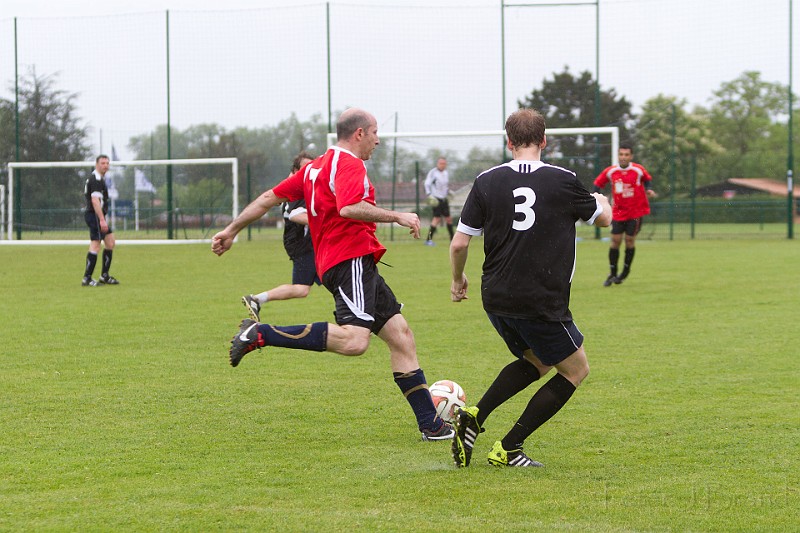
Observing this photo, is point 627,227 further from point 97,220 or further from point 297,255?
point 97,220

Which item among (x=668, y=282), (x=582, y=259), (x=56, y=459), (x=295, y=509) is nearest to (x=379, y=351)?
(x=56, y=459)

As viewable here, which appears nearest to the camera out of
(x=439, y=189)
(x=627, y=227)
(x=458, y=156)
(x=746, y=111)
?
(x=627, y=227)

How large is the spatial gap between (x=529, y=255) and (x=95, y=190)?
1159 cm

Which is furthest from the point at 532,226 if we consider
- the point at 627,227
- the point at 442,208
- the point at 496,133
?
the point at 496,133

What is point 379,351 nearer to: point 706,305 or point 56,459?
point 56,459

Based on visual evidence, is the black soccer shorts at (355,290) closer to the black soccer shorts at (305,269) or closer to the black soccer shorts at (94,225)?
the black soccer shorts at (305,269)

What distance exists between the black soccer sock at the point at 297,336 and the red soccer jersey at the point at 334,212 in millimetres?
432

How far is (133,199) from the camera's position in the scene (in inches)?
1206

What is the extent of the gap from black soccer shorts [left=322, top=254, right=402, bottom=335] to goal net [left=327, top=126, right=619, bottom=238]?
2151 centimetres

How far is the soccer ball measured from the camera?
19.3 feet

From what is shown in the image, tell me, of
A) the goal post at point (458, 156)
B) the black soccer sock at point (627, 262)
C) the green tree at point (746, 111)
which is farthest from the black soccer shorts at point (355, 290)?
the green tree at point (746, 111)

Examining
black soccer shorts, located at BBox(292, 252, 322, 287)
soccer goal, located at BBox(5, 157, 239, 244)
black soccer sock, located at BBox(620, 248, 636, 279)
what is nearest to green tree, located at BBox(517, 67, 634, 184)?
soccer goal, located at BBox(5, 157, 239, 244)

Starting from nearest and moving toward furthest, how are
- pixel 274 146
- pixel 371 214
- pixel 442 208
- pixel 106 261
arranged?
pixel 371 214 → pixel 106 261 → pixel 442 208 → pixel 274 146

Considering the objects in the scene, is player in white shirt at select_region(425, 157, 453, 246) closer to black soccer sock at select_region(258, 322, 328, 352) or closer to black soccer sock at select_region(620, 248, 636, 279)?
black soccer sock at select_region(620, 248, 636, 279)
